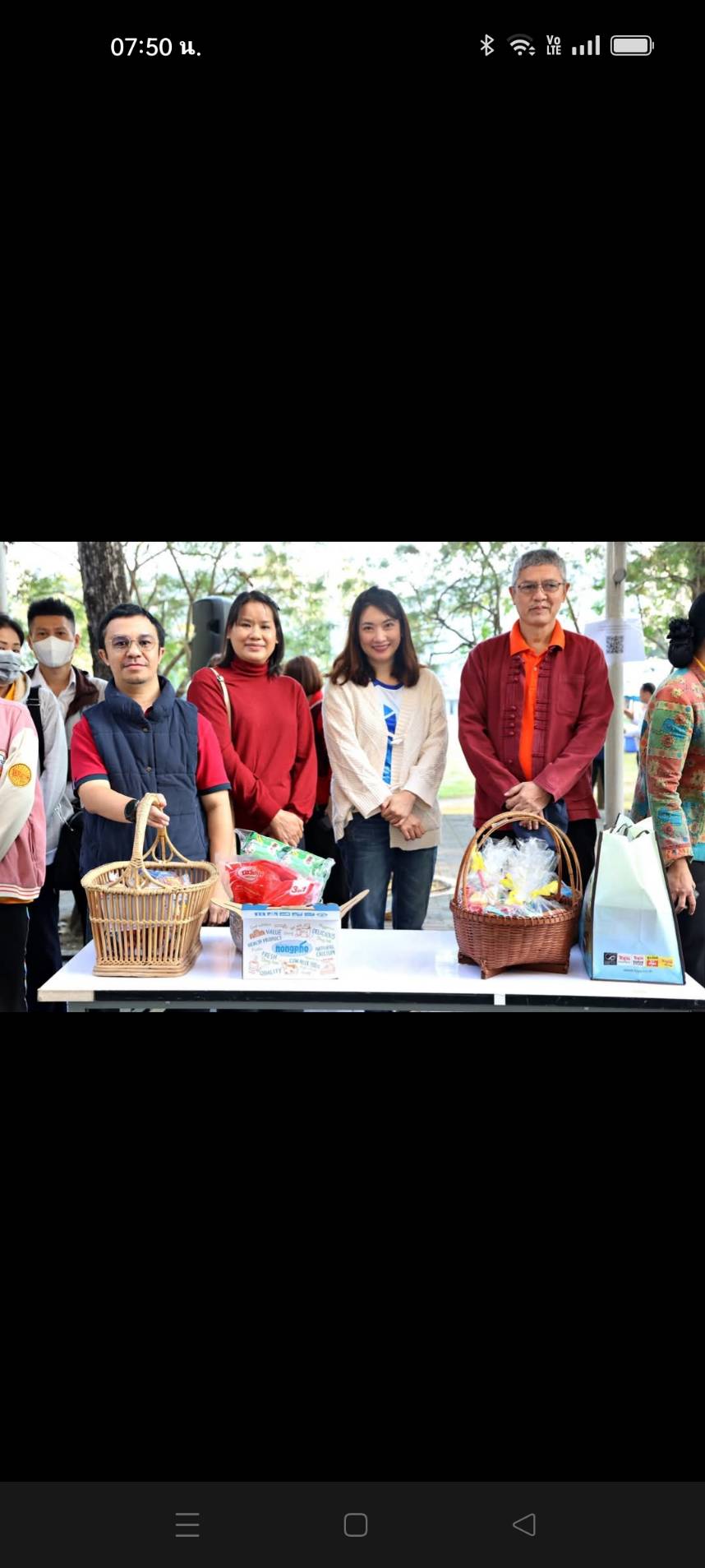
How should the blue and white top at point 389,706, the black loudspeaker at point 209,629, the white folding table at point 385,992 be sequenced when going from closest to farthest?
the white folding table at point 385,992
the blue and white top at point 389,706
the black loudspeaker at point 209,629

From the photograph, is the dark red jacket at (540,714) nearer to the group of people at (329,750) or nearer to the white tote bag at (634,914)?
the group of people at (329,750)

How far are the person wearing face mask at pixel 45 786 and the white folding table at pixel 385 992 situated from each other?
3.58 ft

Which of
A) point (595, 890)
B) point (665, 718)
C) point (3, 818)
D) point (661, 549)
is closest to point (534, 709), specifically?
point (665, 718)

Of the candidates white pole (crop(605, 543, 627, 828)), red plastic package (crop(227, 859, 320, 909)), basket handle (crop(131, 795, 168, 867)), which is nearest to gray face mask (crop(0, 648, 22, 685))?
basket handle (crop(131, 795, 168, 867))

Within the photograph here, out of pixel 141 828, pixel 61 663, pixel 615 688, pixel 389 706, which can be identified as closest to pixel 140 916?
pixel 141 828

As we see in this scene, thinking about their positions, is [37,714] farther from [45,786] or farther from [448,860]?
[448,860]

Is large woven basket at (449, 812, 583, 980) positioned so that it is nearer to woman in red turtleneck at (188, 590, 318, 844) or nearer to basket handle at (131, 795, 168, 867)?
basket handle at (131, 795, 168, 867)

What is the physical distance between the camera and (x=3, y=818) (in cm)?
263

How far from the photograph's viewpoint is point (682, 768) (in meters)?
2.66

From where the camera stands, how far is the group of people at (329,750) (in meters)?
2.64

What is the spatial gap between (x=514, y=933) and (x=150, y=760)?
990 mm

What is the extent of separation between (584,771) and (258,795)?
0.89m

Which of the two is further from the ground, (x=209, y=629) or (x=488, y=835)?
(x=209, y=629)
